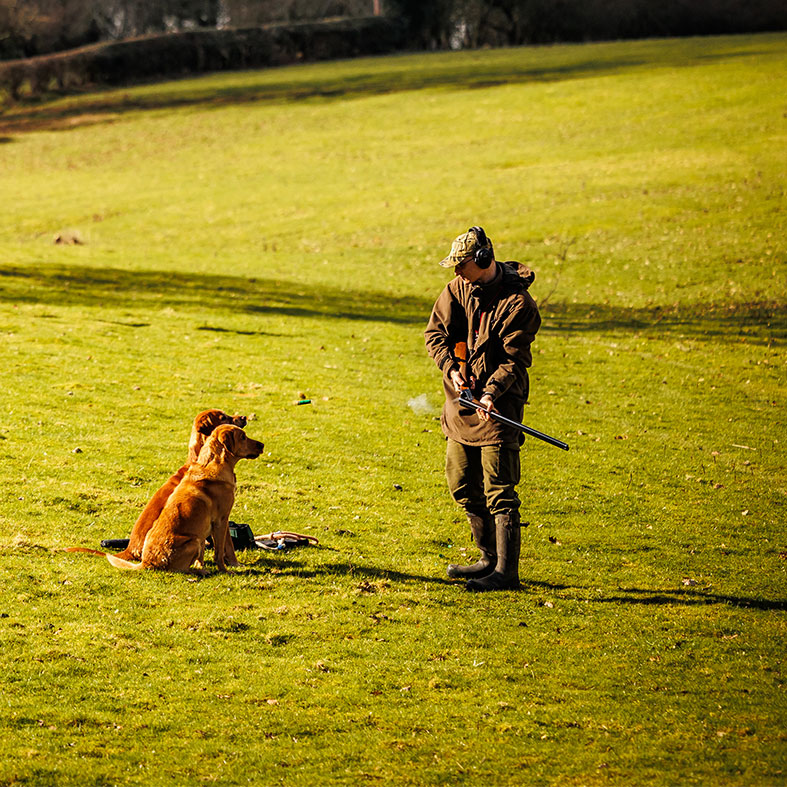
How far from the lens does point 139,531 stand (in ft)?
29.1

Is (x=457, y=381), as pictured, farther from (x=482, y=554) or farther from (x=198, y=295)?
(x=198, y=295)

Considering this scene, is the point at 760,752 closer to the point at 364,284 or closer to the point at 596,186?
the point at 364,284

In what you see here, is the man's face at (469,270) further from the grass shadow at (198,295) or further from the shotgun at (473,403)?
the grass shadow at (198,295)

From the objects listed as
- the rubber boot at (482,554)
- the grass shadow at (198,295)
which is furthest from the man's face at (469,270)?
the grass shadow at (198,295)

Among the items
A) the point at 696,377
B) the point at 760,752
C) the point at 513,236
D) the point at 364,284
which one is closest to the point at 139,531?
the point at 760,752

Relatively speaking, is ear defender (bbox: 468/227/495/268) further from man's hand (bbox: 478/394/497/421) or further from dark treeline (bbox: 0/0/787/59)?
dark treeline (bbox: 0/0/787/59)

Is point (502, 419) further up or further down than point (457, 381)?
further down

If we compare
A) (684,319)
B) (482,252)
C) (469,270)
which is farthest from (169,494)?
(684,319)

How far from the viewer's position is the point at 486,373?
8539 mm

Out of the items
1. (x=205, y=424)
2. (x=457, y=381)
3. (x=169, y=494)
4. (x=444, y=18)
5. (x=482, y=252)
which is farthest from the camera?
(x=444, y=18)

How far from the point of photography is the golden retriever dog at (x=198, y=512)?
28.1ft

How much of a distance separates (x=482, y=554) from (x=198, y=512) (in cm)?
279

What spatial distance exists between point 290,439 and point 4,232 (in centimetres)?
2685

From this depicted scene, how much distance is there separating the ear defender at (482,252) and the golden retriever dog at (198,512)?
104 inches
